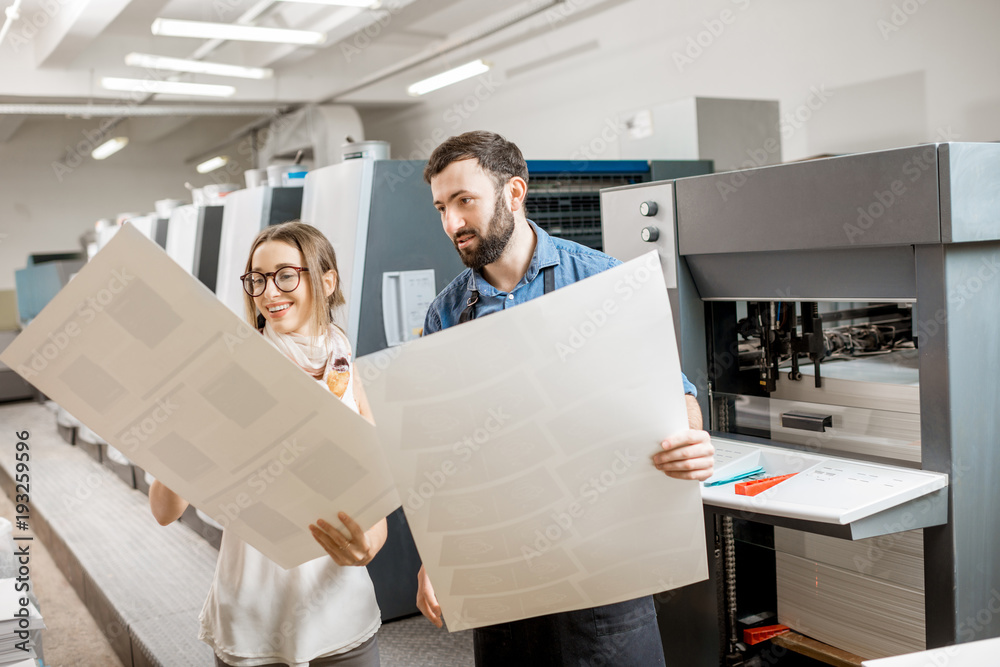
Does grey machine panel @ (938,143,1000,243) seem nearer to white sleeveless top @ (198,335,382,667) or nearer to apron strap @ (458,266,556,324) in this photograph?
apron strap @ (458,266,556,324)

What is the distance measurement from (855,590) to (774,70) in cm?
462

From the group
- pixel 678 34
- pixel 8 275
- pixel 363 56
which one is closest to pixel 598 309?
pixel 678 34

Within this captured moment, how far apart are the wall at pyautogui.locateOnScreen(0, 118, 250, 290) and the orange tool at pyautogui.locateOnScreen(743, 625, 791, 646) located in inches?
461

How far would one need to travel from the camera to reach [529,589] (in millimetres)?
1104

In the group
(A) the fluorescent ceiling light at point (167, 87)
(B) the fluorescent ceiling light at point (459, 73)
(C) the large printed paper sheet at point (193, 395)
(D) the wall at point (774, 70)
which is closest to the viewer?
(C) the large printed paper sheet at point (193, 395)

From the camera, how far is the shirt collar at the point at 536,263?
1406mm

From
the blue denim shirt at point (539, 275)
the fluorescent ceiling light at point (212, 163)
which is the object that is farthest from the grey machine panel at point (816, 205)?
the fluorescent ceiling light at point (212, 163)

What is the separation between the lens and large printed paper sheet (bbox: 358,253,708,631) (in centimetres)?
97

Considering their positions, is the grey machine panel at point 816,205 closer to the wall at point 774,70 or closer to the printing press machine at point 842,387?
the printing press machine at point 842,387

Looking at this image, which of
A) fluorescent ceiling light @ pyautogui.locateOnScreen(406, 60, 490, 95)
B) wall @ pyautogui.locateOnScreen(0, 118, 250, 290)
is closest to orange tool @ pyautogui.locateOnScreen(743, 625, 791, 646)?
fluorescent ceiling light @ pyautogui.locateOnScreen(406, 60, 490, 95)

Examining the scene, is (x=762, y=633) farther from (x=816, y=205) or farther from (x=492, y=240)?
(x=492, y=240)

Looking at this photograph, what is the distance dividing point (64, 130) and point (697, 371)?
40.5 ft

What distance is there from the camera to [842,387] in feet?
6.07

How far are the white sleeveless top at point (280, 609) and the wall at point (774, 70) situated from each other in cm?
279
